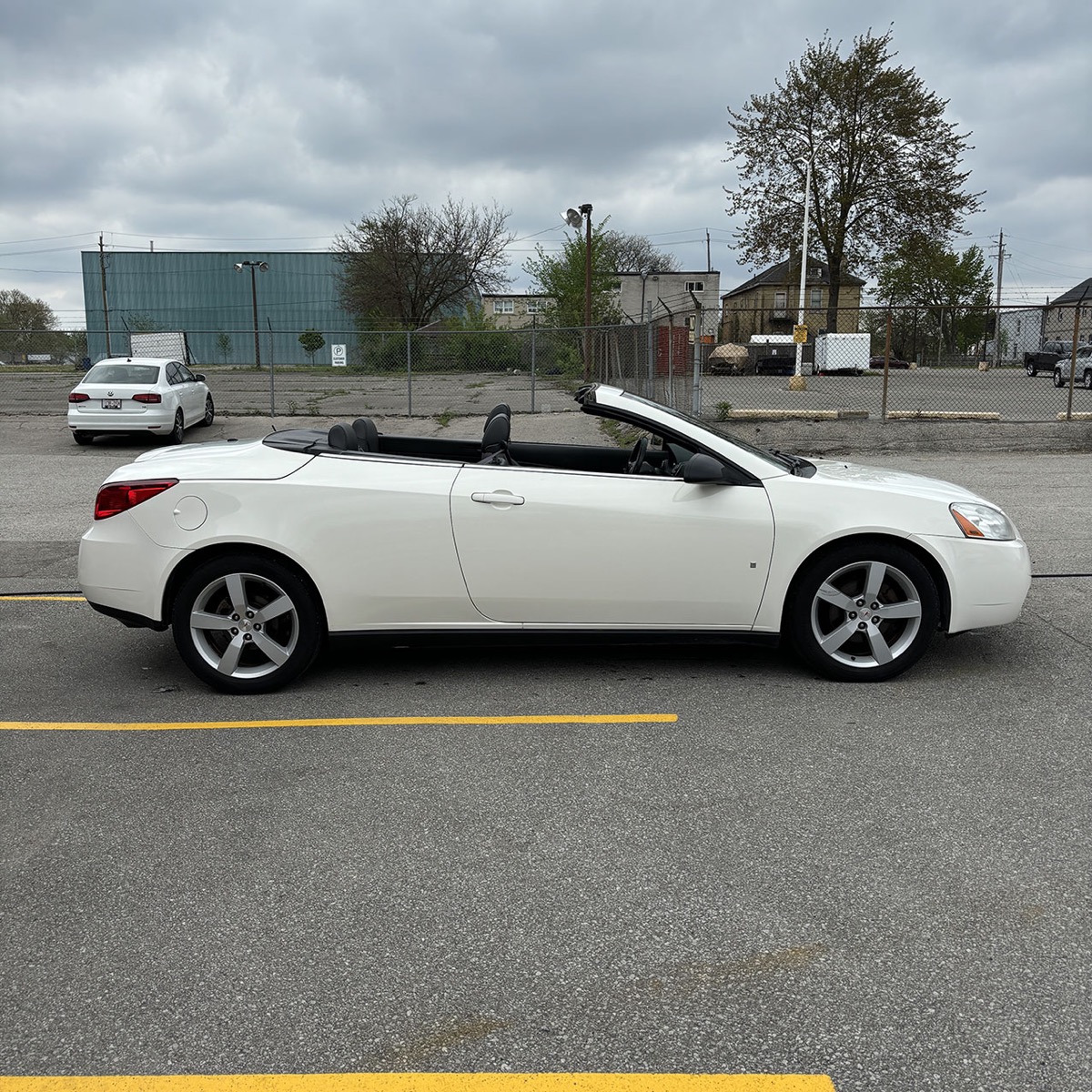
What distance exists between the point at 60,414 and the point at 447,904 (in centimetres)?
2260

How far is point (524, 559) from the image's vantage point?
16.8 feet

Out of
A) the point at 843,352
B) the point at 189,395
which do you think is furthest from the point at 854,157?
the point at 189,395

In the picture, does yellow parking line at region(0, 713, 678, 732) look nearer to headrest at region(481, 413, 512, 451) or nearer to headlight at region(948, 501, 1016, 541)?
headrest at region(481, 413, 512, 451)

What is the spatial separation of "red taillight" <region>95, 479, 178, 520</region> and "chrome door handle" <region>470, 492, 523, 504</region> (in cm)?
143

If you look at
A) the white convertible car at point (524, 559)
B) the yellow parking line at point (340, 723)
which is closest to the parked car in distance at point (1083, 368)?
the white convertible car at point (524, 559)

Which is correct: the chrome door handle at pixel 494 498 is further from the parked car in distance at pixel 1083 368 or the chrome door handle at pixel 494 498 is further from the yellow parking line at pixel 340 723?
the parked car in distance at pixel 1083 368

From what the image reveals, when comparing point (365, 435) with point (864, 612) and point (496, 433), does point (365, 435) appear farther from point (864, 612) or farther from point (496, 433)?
point (864, 612)

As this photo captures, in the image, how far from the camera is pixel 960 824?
12.2 ft

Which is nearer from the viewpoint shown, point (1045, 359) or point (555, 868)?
point (555, 868)

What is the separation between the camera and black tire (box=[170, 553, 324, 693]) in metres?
5.09

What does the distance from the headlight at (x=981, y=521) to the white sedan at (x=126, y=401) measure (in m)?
15.7

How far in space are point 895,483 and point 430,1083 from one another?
156 inches

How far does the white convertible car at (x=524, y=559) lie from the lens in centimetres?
509

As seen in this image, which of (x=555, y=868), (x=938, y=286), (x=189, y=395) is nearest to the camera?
(x=555, y=868)
